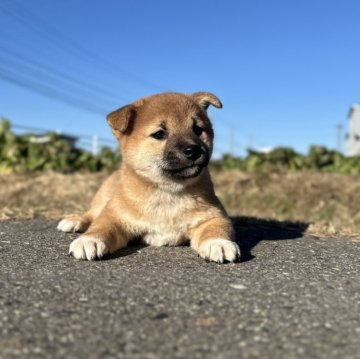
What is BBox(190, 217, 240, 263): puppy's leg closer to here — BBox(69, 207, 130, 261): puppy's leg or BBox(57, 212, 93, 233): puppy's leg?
BBox(69, 207, 130, 261): puppy's leg

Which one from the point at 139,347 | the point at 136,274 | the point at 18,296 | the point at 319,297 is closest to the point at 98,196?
the point at 136,274

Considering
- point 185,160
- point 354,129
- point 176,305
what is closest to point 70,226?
point 185,160

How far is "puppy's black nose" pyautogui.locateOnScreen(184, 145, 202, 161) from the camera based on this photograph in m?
3.60

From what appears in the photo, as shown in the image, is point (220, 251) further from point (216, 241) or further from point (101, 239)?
point (101, 239)

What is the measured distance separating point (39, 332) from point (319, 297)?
1348 millimetres

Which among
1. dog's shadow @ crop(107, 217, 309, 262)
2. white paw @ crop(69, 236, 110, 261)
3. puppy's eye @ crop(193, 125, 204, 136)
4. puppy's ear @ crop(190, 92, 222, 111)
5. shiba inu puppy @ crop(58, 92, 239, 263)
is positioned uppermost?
puppy's ear @ crop(190, 92, 222, 111)

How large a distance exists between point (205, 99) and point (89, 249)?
1.91 m

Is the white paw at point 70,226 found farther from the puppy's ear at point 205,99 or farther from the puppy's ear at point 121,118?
the puppy's ear at point 205,99

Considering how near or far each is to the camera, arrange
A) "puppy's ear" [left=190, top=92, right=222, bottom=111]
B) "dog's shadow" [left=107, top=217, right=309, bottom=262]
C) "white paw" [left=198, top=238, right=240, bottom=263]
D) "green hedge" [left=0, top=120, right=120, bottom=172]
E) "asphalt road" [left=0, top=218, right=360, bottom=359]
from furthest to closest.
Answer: "green hedge" [left=0, top=120, right=120, bottom=172]
"puppy's ear" [left=190, top=92, right=222, bottom=111]
"dog's shadow" [left=107, top=217, right=309, bottom=262]
"white paw" [left=198, top=238, right=240, bottom=263]
"asphalt road" [left=0, top=218, right=360, bottom=359]

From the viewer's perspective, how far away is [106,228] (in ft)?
11.6

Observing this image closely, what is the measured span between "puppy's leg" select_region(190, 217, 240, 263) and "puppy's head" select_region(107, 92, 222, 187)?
409 millimetres

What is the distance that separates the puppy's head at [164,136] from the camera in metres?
3.68

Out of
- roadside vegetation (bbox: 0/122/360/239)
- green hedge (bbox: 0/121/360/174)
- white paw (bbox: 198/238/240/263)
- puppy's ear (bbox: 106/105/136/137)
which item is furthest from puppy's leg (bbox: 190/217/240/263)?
green hedge (bbox: 0/121/360/174)

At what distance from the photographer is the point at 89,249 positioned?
3160mm
